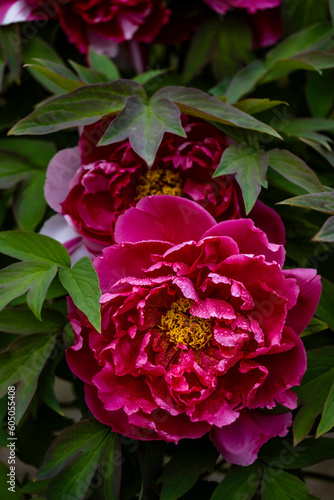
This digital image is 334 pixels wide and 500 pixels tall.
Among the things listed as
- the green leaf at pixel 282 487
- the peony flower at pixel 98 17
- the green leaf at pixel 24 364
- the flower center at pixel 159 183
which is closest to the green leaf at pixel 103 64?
the peony flower at pixel 98 17

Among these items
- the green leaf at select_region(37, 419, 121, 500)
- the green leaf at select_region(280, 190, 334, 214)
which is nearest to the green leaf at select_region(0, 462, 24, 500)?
the green leaf at select_region(37, 419, 121, 500)

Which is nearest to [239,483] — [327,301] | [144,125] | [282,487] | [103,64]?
[282,487]

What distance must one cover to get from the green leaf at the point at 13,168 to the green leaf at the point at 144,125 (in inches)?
5.1

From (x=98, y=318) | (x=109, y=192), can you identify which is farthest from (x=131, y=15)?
(x=98, y=318)

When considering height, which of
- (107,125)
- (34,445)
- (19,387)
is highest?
(107,125)

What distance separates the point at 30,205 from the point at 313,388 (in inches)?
10.0

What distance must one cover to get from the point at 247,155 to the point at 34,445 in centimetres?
30

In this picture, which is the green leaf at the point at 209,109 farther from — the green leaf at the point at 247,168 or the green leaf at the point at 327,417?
the green leaf at the point at 327,417

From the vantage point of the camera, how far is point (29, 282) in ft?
1.25

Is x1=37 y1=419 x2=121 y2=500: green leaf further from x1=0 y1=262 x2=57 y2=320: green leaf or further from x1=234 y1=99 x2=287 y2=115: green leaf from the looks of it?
x1=234 y1=99 x2=287 y2=115: green leaf

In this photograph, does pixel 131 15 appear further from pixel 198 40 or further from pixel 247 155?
pixel 247 155

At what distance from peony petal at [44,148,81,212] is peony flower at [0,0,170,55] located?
131 mm

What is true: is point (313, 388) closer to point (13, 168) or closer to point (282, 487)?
point (282, 487)

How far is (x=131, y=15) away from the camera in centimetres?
49
